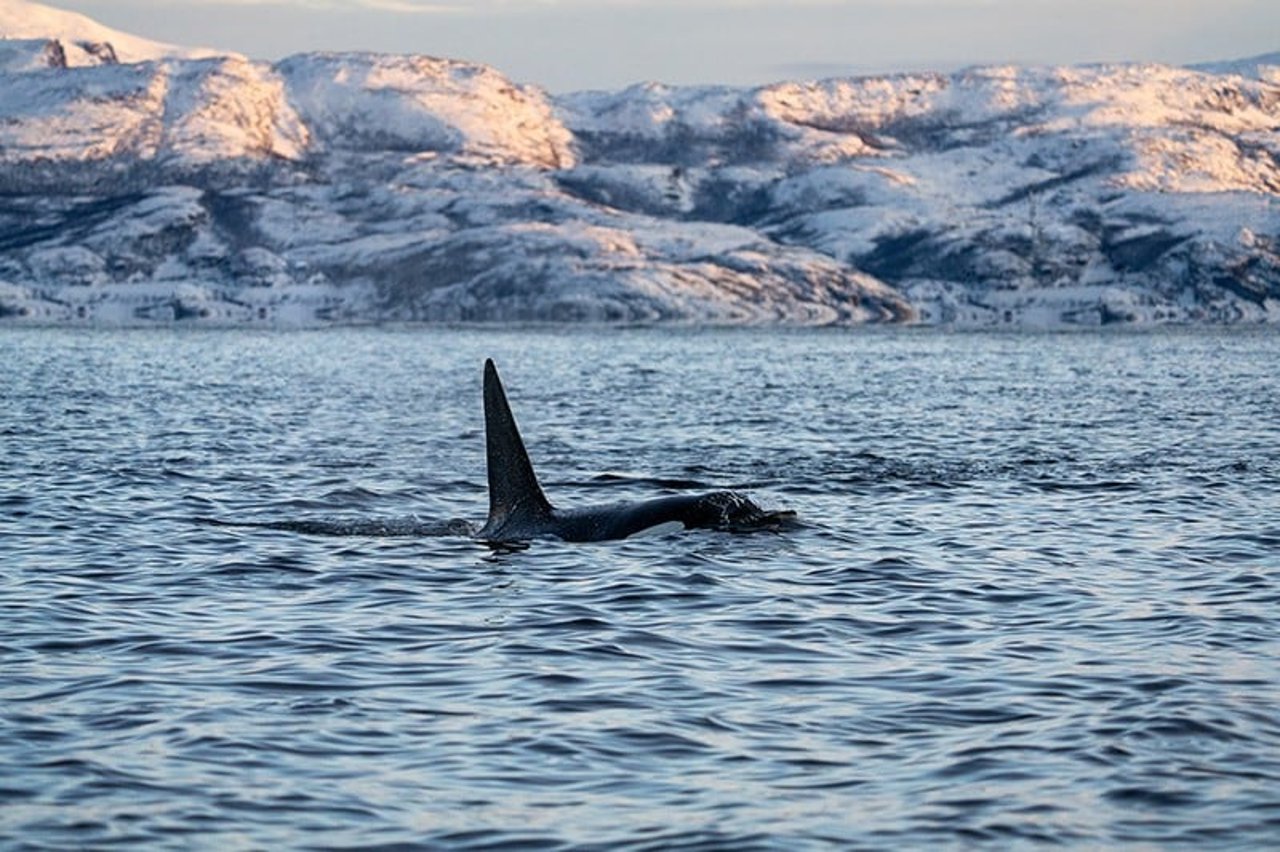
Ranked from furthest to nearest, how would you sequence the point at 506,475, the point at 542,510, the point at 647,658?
the point at 542,510 < the point at 506,475 < the point at 647,658

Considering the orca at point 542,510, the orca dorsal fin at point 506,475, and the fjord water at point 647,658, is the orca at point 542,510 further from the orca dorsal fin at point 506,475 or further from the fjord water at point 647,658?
the fjord water at point 647,658

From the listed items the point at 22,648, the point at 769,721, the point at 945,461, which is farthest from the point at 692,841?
the point at 945,461

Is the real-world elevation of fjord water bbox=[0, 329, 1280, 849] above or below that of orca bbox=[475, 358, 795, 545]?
below

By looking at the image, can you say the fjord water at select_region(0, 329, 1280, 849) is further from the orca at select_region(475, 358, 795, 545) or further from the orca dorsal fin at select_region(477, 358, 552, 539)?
the orca dorsal fin at select_region(477, 358, 552, 539)

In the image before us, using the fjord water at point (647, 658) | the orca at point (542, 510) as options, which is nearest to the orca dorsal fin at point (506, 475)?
the orca at point (542, 510)

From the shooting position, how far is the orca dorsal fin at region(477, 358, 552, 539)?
2998 cm

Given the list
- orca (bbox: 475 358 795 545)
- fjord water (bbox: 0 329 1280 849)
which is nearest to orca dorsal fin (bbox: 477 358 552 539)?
Answer: orca (bbox: 475 358 795 545)

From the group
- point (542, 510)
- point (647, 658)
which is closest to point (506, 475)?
point (542, 510)

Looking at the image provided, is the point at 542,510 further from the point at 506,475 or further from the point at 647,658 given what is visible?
the point at 647,658

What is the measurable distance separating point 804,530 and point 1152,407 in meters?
45.6

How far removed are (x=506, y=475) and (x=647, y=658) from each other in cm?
947

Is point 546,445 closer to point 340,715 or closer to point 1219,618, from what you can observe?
point 1219,618

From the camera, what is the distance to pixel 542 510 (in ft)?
102

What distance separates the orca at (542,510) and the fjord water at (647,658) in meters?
0.64
